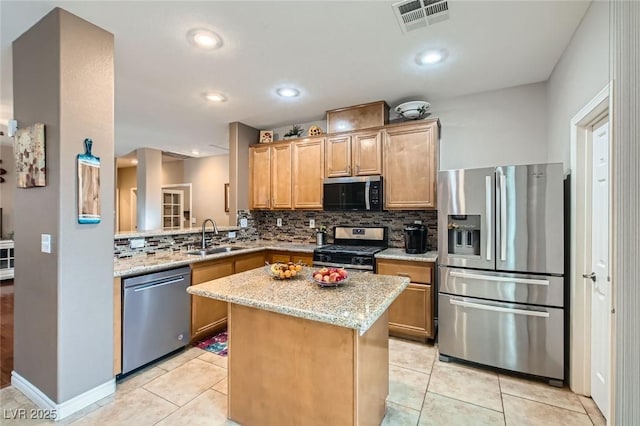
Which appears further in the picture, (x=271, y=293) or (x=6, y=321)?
(x=6, y=321)

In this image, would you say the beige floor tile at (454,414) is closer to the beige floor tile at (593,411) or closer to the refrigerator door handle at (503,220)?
the beige floor tile at (593,411)

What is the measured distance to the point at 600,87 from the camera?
5.85ft

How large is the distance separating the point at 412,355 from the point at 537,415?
103cm

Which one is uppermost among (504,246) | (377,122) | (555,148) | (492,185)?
(377,122)

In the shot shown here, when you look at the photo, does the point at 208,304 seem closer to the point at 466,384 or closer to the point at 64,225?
the point at 64,225

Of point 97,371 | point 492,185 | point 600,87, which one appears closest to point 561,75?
point 600,87

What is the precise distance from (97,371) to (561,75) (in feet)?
14.3

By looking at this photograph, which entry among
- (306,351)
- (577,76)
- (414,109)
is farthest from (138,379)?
(577,76)

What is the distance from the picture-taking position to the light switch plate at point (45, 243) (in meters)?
1.95

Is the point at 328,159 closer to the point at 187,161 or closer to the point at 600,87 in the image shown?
the point at 600,87

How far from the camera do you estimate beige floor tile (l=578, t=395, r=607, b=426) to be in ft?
6.21

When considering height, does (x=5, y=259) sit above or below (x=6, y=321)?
above

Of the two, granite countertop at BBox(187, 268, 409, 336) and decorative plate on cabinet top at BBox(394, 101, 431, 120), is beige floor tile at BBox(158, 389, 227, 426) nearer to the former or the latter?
granite countertop at BBox(187, 268, 409, 336)

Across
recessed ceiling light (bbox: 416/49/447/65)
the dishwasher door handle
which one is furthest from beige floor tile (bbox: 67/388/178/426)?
recessed ceiling light (bbox: 416/49/447/65)
